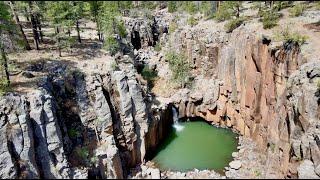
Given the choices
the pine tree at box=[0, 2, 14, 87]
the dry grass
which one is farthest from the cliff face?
the pine tree at box=[0, 2, 14, 87]

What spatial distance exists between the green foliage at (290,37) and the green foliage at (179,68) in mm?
16144

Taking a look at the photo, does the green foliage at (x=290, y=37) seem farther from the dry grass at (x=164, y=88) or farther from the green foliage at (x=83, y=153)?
the green foliage at (x=83, y=153)

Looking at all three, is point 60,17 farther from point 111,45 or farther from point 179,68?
point 179,68

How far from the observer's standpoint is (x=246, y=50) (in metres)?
42.9

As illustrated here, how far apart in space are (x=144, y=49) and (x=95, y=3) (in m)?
21.0

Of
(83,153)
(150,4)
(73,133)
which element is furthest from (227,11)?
(150,4)

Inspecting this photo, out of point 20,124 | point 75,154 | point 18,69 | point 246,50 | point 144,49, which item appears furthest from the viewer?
point 144,49

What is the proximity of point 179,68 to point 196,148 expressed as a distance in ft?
48.1

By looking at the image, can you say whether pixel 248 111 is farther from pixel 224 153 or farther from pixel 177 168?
pixel 177 168

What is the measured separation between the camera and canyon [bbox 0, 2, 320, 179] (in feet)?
91.6

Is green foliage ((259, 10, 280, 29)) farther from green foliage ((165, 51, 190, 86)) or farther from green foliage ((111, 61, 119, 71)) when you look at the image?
green foliage ((111, 61, 119, 71))

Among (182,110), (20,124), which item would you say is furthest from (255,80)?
(20,124)

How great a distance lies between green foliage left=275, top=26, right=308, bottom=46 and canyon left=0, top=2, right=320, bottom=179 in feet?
2.83

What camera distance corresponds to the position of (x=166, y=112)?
151 feet
